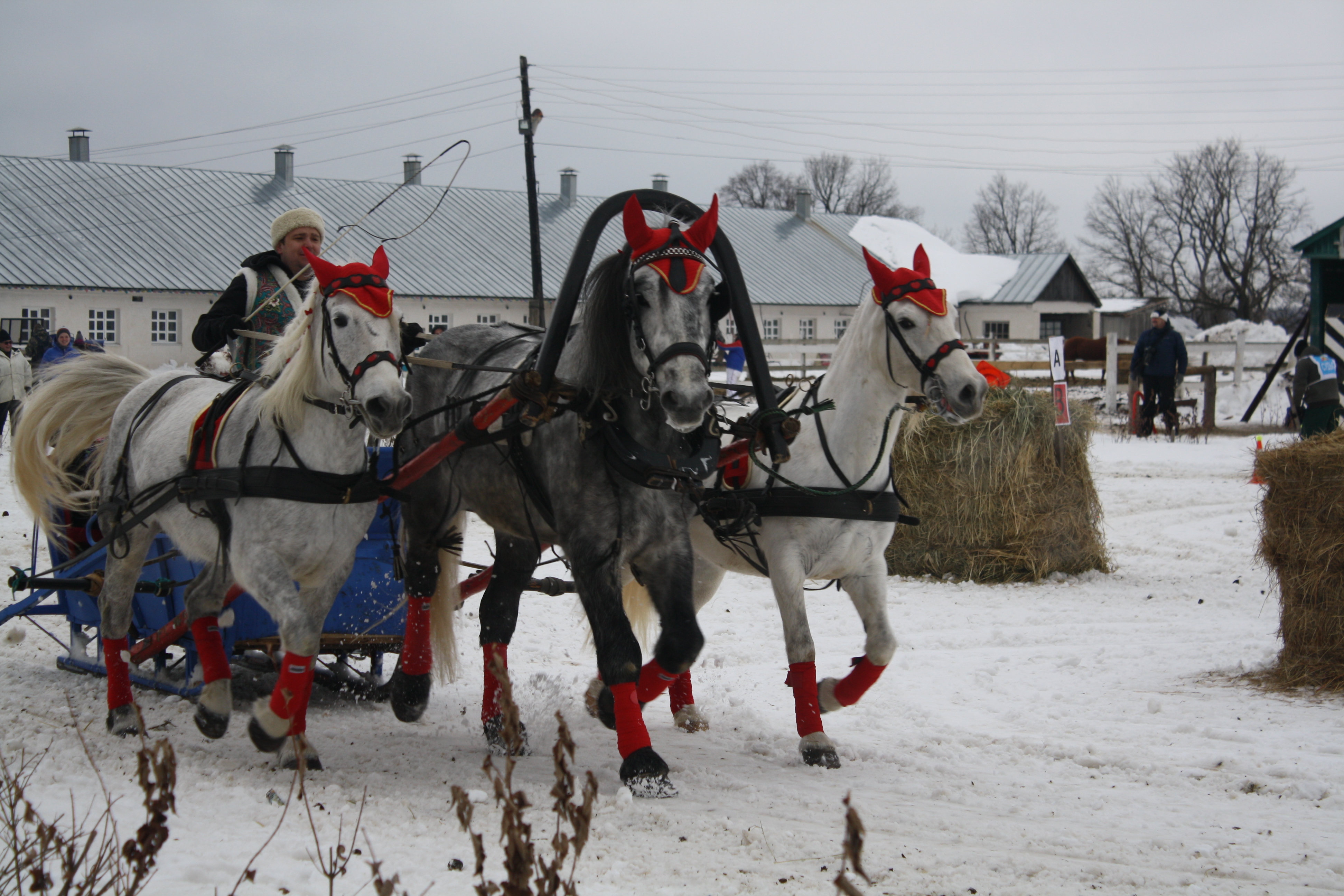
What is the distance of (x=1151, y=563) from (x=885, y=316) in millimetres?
5786

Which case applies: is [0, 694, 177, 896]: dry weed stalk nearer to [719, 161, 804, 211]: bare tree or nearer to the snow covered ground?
the snow covered ground

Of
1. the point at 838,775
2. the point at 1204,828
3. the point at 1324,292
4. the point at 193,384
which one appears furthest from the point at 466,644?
the point at 1324,292

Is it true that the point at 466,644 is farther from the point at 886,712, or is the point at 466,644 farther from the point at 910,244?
the point at 910,244

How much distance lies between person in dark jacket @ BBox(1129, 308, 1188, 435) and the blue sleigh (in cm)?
1484

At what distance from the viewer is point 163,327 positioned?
30.2m

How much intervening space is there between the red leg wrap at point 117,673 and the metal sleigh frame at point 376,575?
22 cm

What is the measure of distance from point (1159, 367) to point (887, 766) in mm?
14898

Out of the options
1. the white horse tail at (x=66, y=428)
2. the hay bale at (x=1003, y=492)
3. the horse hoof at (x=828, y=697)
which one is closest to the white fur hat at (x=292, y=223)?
the white horse tail at (x=66, y=428)

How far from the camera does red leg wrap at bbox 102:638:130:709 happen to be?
4.84m

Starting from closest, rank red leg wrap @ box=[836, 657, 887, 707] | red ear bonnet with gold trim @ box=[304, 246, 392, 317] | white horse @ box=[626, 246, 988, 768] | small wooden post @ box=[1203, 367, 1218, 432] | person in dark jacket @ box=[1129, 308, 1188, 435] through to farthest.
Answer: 1. red ear bonnet with gold trim @ box=[304, 246, 392, 317]
2. white horse @ box=[626, 246, 988, 768]
3. red leg wrap @ box=[836, 657, 887, 707]
4. person in dark jacket @ box=[1129, 308, 1188, 435]
5. small wooden post @ box=[1203, 367, 1218, 432]

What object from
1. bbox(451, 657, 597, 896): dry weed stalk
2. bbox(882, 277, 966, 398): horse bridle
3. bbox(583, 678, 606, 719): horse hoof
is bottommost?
bbox(583, 678, 606, 719): horse hoof

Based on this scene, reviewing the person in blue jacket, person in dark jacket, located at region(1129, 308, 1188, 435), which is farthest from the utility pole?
person in dark jacket, located at region(1129, 308, 1188, 435)

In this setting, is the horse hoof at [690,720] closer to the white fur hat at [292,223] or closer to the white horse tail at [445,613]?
the white horse tail at [445,613]

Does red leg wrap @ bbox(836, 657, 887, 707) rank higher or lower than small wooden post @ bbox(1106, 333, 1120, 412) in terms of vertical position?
lower
